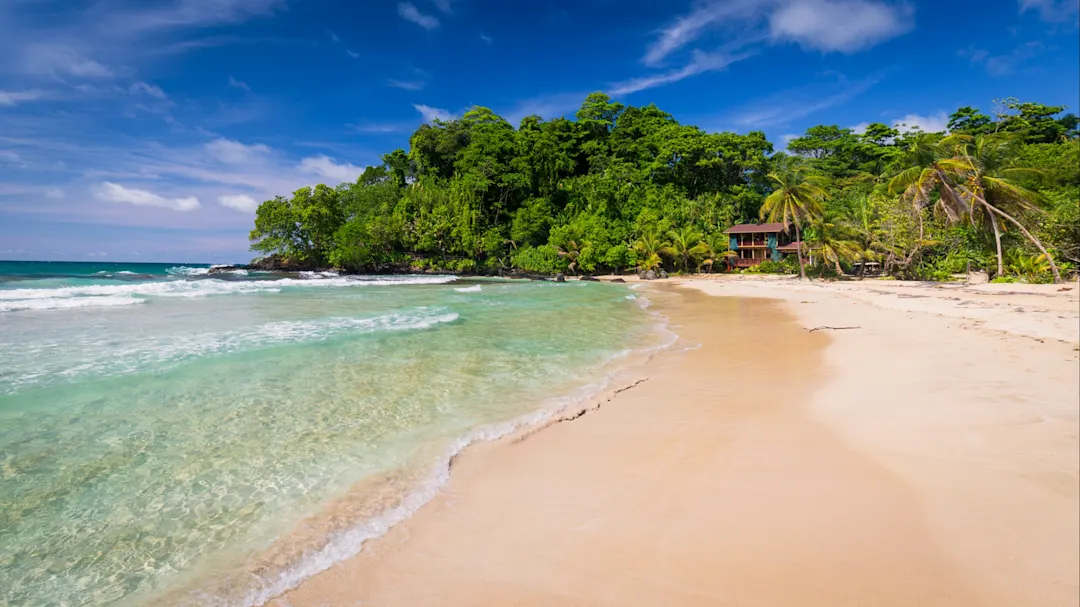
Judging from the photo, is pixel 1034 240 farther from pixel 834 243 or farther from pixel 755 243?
pixel 755 243

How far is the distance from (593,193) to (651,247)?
Answer: 12.9 metres

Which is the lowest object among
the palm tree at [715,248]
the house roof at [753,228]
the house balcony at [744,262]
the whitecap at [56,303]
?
the house balcony at [744,262]

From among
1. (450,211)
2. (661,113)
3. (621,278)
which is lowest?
(621,278)

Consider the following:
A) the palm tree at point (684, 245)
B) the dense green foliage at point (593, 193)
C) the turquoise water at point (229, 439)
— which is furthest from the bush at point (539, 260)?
the turquoise water at point (229, 439)

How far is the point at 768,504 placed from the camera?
3.19 m

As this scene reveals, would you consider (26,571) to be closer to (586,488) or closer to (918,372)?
(586,488)

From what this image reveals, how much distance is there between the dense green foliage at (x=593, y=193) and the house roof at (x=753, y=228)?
5.23 ft

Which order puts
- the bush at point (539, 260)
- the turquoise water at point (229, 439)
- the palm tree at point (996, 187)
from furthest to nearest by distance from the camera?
1. the bush at point (539, 260)
2. the palm tree at point (996, 187)
3. the turquoise water at point (229, 439)

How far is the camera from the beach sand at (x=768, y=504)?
245 cm

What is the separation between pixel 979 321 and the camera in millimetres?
10203

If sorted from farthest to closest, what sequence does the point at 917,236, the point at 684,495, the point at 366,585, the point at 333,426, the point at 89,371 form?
the point at 917,236 < the point at 89,371 < the point at 333,426 < the point at 684,495 < the point at 366,585

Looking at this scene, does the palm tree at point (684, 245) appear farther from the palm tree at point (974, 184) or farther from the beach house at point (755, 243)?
the palm tree at point (974, 184)

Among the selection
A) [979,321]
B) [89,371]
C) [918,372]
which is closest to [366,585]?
[918,372]

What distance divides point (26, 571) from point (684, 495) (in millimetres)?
4141
